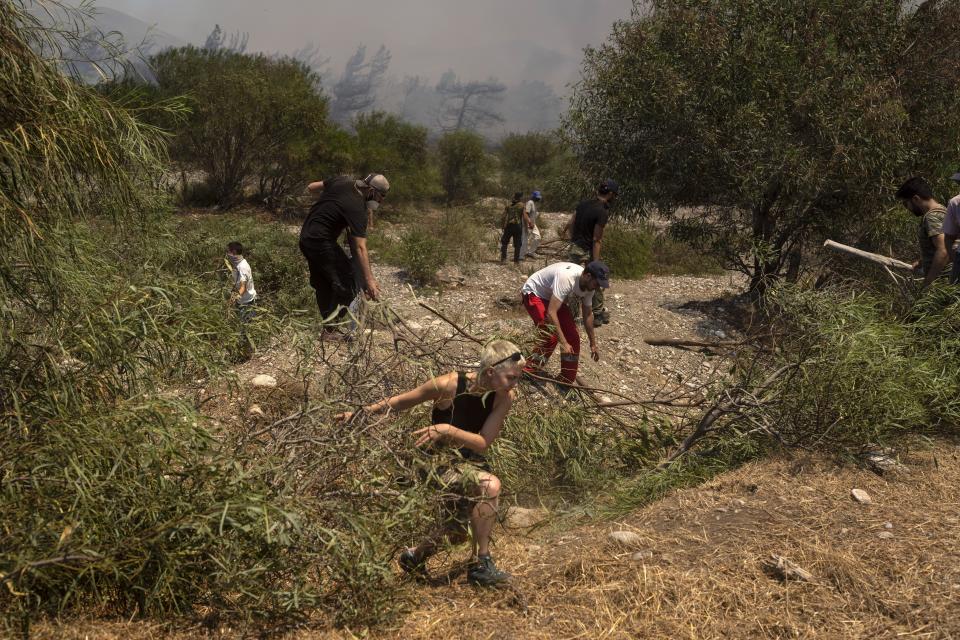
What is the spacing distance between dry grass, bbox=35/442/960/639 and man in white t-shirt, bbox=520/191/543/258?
343 inches

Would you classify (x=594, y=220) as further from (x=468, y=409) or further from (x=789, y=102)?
(x=468, y=409)

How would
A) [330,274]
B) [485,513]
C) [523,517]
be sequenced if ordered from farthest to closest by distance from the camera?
1. [330,274]
2. [523,517]
3. [485,513]

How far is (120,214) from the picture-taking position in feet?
11.6

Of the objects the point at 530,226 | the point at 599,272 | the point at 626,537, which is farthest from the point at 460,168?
the point at 626,537

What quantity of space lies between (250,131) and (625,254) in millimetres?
10913

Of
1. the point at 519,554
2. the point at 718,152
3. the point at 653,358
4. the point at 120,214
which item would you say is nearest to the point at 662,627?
the point at 519,554

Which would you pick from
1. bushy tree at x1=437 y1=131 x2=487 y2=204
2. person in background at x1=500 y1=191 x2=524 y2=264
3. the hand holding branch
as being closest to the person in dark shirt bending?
the hand holding branch

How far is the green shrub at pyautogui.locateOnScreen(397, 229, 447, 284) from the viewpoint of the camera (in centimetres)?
1086

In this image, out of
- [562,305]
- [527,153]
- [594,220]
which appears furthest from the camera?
[527,153]

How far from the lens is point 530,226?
41.8 feet

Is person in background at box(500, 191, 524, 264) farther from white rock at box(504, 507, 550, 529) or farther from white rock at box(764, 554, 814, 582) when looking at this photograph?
white rock at box(764, 554, 814, 582)

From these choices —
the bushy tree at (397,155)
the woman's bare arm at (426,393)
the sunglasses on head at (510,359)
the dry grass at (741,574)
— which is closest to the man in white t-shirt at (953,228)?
the dry grass at (741,574)

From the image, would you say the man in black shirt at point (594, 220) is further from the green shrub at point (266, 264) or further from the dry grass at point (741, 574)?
the dry grass at point (741, 574)

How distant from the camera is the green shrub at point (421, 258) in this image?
1086 cm
